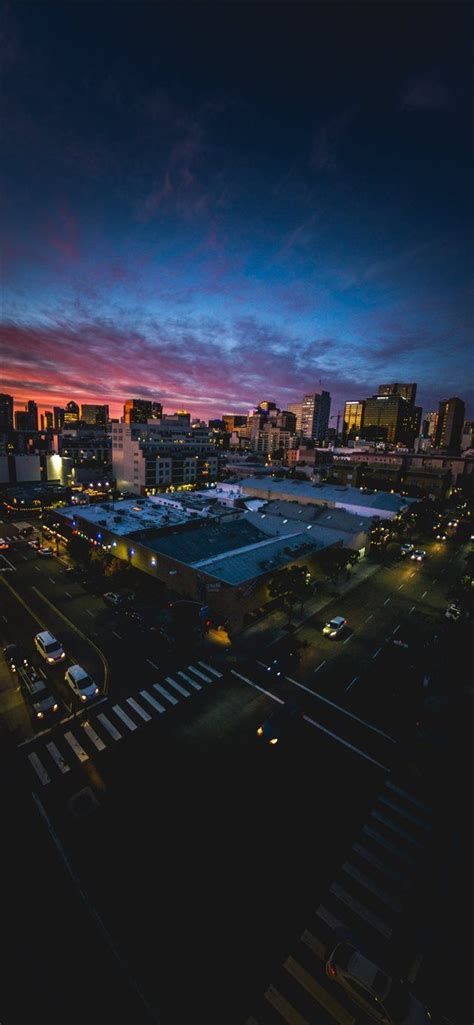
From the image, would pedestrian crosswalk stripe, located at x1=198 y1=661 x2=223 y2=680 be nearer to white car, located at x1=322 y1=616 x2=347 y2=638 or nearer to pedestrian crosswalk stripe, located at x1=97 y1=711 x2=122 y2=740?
pedestrian crosswalk stripe, located at x1=97 y1=711 x2=122 y2=740

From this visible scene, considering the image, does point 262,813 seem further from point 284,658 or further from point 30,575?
point 30,575

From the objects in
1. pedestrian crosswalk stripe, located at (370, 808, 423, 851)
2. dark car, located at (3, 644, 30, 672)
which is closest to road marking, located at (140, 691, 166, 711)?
dark car, located at (3, 644, 30, 672)

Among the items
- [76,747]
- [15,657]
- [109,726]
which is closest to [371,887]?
[109,726]

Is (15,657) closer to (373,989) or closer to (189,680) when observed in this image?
(189,680)

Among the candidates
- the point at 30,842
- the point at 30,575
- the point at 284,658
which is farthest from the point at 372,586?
the point at 30,575

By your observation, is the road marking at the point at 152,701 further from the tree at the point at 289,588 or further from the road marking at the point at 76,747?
the tree at the point at 289,588

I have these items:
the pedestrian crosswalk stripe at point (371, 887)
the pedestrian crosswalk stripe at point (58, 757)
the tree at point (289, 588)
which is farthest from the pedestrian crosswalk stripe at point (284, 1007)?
the tree at point (289, 588)

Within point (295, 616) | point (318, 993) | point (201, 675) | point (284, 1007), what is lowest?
point (318, 993)
